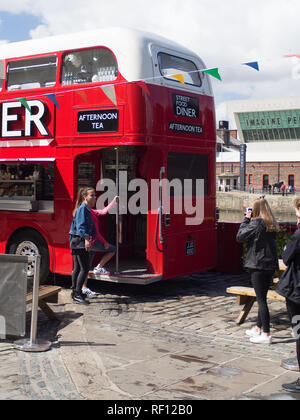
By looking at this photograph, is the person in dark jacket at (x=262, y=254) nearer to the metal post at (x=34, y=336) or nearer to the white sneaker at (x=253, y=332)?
the white sneaker at (x=253, y=332)

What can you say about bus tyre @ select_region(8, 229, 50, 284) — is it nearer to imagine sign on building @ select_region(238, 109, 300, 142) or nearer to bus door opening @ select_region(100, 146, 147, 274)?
bus door opening @ select_region(100, 146, 147, 274)

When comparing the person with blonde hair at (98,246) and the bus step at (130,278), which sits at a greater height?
the person with blonde hair at (98,246)

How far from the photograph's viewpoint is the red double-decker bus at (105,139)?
9984 millimetres

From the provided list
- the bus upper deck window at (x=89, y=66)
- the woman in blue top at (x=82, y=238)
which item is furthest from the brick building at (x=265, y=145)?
the woman in blue top at (x=82, y=238)

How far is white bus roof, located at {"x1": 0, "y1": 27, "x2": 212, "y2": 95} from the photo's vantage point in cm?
987

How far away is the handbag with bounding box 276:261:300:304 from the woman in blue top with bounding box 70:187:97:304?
434 centimetres

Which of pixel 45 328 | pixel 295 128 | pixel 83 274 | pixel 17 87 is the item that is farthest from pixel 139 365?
pixel 295 128

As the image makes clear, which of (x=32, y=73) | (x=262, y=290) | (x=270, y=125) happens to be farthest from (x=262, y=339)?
(x=270, y=125)

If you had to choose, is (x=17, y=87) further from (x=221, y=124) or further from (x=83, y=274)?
(x=221, y=124)

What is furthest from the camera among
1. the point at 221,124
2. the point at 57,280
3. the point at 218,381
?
the point at 221,124

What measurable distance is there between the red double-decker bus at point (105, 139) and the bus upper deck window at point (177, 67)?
21mm

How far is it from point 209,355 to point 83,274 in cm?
335

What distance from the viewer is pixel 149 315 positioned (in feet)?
29.9

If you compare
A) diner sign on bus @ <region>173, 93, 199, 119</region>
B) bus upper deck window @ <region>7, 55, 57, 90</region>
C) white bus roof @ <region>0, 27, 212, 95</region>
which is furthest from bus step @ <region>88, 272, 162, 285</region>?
bus upper deck window @ <region>7, 55, 57, 90</region>
